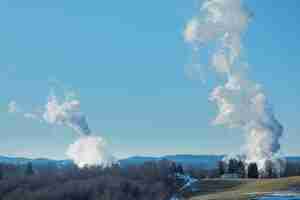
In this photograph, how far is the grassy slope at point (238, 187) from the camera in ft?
177

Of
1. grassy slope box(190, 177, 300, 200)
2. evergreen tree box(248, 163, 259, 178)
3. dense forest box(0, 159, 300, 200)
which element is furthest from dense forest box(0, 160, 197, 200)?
evergreen tree box(248, 163, 259, 178)

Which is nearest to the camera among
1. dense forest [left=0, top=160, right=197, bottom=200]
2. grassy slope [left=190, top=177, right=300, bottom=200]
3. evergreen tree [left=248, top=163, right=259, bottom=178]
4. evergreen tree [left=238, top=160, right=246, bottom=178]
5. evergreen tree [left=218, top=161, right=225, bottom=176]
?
grassy slope [left=190, top=177, right=300, bottom=200]

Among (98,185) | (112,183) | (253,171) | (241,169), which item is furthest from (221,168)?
(98,185)

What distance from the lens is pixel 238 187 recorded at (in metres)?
63.3

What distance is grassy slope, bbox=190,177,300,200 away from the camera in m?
53.8

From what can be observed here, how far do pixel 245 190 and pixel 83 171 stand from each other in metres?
41.7

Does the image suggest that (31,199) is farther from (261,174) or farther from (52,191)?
(261,174)

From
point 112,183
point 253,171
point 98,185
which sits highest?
point 253,171

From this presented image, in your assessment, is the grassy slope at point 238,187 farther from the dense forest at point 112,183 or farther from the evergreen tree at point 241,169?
the evergreen tree at point 241,169

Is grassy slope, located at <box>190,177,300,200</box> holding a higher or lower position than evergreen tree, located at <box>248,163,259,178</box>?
lower

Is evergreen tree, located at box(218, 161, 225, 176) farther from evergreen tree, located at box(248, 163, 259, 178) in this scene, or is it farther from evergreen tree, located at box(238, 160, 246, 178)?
evergreen tree, located at box(248, 163, 259, 178)

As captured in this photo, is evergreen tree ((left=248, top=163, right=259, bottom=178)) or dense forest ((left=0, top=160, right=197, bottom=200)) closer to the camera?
dense forest ((left=0, top=160, right=197, bottom=200))

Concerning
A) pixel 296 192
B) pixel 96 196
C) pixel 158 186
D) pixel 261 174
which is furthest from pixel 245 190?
pixel 261 174

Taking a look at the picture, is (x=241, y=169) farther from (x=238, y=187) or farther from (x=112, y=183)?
(x=238, y=187)
